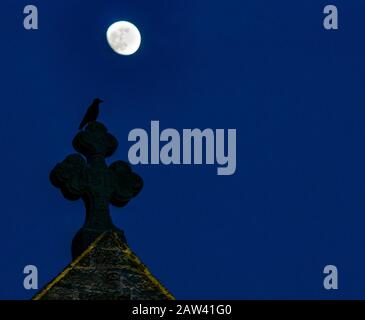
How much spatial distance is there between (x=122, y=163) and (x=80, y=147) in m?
0.44

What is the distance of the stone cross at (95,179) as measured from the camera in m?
34.2

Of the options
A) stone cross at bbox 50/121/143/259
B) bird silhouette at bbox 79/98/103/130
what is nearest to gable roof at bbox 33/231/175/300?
stone cross at bbox 50/121/143/259

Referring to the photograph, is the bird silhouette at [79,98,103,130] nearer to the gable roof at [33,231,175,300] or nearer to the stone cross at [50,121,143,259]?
the stone cross at [50,121,143,259]

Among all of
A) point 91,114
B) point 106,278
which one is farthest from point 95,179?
point 106,278

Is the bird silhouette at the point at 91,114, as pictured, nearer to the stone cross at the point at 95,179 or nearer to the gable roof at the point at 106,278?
the stone cross at the point at 95,179

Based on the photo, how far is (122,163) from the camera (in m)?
34.7

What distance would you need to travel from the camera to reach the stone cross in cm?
3425

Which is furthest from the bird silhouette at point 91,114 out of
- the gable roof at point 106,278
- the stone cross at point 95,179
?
the gable roof at point 106,278

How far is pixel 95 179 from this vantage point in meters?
34.5
